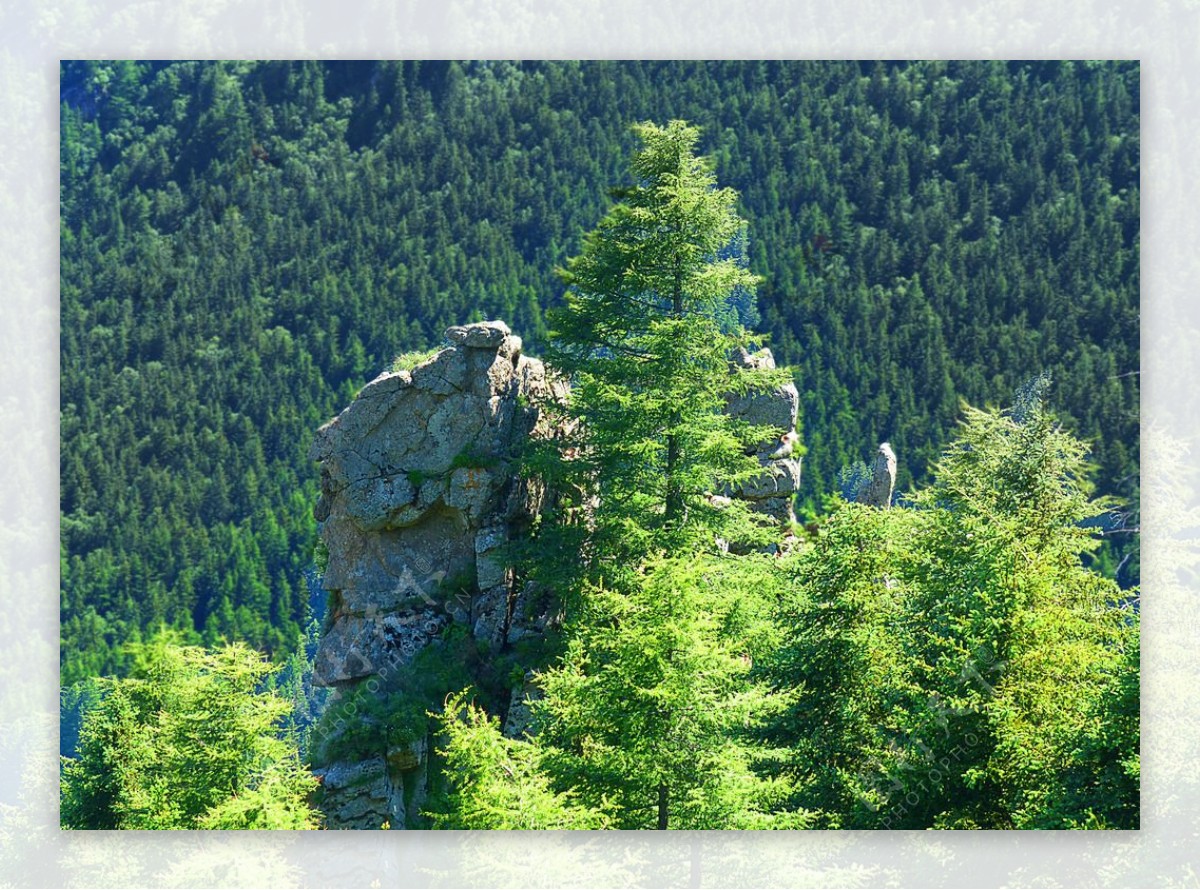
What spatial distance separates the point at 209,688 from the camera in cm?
1533

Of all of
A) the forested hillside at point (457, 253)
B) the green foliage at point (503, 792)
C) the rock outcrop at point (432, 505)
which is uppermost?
the forested hillside at point (457, 253)

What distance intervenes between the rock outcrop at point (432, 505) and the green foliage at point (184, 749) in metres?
1.78

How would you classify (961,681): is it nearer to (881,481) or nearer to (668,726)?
(668,726)

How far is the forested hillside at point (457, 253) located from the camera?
16578 mm

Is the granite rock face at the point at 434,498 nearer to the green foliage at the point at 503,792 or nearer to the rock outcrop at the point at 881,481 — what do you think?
the green foliage at the point at 503,792

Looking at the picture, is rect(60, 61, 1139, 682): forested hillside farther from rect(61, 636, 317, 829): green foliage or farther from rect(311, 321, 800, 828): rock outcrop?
rect(311, 321, 800, 828): rock outcrop

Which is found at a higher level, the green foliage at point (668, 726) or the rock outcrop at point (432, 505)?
the rock outcrop at point (432, 505)

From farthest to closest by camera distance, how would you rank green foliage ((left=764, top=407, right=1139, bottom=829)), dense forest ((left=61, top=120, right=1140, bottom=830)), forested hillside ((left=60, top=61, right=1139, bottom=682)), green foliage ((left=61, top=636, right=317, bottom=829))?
forested hillside ((left=60, top=61, right=1139, bottom=682)) → green foliage ((left=61, top=636, right=317, bottom=829)) → dense forest ((left=61, top=120, right=1140, bottom=830)) → green foliage ((left=764, top=407, right=1139, bottom=829))

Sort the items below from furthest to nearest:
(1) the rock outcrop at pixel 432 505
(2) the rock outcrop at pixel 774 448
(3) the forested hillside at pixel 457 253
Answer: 1. (2) the rock outcrop at pixel 774 448
2. (1) the rock outcrop at pixel 432 505
3. (3) the forested hillside at pixel 457 253

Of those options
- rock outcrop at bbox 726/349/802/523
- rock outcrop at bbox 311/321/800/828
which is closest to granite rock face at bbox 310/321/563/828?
rock outcrop at bbox 311/321/800/828

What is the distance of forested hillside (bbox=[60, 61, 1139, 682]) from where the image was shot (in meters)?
16.6

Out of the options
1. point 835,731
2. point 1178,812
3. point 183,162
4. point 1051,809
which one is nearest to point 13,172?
point 835,731

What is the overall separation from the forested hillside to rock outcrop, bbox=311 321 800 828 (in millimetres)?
1040

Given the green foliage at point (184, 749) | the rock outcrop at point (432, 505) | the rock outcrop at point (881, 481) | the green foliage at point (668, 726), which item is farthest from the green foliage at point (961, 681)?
the green foliage at point (184, 749)
